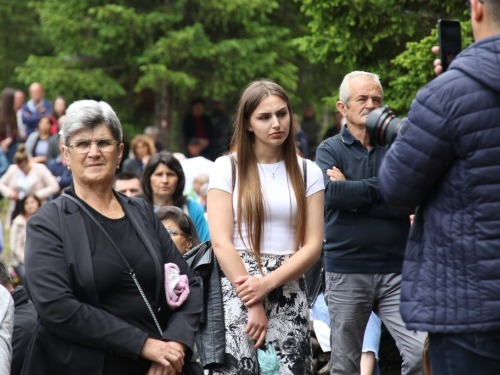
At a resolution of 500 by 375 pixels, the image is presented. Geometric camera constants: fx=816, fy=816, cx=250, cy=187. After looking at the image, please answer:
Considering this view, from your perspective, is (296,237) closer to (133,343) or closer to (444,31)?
(133,343)

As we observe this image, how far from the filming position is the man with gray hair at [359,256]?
16.7 feet

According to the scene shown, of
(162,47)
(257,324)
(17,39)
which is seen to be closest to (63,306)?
(257,324)

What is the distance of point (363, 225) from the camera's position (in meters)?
5.16

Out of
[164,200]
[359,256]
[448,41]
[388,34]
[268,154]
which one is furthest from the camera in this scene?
[388,34]

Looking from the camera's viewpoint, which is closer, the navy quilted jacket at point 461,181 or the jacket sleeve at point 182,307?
the navy quilted jacket at point 461,181

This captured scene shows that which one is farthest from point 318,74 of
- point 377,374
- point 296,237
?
point 296,237

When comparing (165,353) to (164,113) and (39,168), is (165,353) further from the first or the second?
(164,113)

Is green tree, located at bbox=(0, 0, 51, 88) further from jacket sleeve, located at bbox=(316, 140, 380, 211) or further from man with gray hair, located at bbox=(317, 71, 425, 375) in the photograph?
jacket sleeve, located at bbox=(316, 140, 380, 211)

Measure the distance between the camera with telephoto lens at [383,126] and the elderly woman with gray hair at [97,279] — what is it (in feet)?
4.18

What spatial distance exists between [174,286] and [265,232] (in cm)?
76

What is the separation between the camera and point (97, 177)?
157 inches

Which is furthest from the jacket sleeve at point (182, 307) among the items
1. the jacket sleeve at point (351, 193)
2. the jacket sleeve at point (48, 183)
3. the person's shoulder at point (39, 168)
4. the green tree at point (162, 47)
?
the green tree at point (162, 47)

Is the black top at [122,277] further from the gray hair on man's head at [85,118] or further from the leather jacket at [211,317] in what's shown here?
the leather jacket at [211,317]

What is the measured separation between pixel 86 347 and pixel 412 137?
5.83 ft
